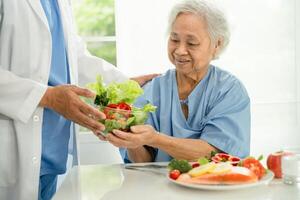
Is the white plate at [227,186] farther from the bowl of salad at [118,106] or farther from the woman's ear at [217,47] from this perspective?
the woman's ear at [217,47]

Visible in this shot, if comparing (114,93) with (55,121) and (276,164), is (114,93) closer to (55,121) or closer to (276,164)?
(55,121)

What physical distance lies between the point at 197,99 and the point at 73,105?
0.54 meters

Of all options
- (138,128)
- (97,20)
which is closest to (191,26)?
(138,128)

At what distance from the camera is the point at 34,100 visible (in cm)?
172

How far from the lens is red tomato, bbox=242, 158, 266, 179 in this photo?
4.83ft

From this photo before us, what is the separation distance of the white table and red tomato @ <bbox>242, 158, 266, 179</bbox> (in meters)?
0.04

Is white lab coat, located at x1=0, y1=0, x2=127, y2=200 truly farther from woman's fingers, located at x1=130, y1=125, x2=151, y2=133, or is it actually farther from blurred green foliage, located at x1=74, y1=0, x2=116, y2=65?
blurred green foliage, located at x1=74, y1=0, x2=116, y2=65

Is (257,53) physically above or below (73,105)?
above

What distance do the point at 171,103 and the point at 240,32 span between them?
3.67 feet

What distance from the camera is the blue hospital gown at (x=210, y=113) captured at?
1856 mm

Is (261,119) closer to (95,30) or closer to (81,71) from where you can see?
(81,71)

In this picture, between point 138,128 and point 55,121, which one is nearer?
point 138,128

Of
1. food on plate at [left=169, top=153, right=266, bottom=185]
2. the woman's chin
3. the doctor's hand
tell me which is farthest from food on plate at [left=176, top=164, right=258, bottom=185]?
the woman's chin

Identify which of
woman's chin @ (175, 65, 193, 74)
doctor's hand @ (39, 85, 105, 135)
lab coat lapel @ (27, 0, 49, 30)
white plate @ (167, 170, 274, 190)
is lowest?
white plate @ (167, 170, 274, 190)
